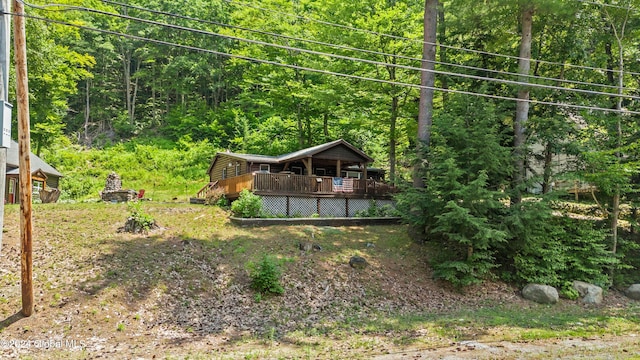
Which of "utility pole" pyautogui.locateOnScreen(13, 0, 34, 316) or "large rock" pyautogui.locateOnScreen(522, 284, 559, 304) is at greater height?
"utility pole" pyautogui.locateOnScreen(13, 0, 34, 316)

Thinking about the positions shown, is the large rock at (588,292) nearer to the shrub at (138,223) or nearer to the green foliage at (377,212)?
the green foliage at (377,212)

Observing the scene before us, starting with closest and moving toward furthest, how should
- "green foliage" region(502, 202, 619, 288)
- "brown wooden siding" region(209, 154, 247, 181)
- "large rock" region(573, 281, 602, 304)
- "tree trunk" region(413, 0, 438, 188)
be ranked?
"large rock" region(573, 281, 602, 304), "green foliage" region(502, 202, 619, 288), "tree trunk" region(413, 0, 438, 188), "brown wooden siding" region(209, 154, 247, 181)

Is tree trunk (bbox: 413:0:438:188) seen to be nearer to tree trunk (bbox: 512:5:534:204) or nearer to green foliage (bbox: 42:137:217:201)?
tree trunk (bbox: 512:5:534:204)

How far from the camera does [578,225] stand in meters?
14.5

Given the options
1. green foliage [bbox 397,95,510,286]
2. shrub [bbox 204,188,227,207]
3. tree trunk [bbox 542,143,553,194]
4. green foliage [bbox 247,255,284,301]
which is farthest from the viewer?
shrub [bbox 204,188,227,207]

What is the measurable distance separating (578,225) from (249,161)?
48.3 ft

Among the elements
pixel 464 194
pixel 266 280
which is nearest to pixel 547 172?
pixel 464 194

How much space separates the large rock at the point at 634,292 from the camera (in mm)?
13663

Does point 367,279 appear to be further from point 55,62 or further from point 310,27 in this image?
point 55,62

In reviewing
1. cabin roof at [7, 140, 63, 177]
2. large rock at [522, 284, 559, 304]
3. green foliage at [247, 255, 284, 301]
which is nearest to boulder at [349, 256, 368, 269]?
green foliage at [247, 255, 284, 301]

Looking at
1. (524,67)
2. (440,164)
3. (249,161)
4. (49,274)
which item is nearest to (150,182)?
(249,161)

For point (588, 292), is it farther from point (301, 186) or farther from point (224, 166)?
point (224, 166)

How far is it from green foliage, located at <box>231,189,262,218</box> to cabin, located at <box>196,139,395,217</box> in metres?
0.94

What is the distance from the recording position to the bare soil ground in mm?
8008
